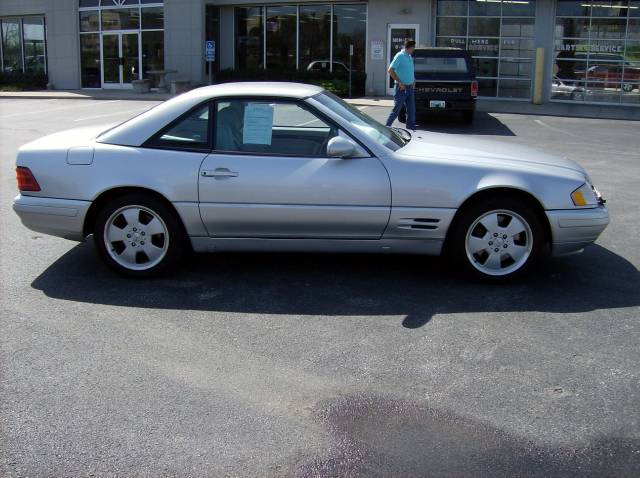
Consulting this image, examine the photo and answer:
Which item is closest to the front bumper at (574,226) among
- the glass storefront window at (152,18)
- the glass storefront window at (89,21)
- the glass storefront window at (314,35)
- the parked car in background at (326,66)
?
the parked car in background at (326,66)

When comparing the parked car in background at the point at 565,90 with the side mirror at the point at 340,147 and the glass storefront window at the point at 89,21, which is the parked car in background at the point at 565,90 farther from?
the side mirror at the point at 340,147

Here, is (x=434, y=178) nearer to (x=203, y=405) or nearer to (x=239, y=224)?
(x=239, y=224)

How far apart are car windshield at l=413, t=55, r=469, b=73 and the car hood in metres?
12.0

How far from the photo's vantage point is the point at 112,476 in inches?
128

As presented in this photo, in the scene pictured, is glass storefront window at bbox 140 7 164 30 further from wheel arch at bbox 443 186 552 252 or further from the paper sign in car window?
wheel arch at bbox 443 186 552 252

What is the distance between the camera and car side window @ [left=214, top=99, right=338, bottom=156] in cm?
573

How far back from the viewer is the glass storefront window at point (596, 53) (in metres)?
23.7

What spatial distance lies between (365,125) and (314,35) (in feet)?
73.8

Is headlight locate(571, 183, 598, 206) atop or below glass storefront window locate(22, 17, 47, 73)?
below

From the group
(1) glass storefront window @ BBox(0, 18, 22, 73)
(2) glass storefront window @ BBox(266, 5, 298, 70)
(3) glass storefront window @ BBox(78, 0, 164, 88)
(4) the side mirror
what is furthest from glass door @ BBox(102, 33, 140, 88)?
(4) the side mirror

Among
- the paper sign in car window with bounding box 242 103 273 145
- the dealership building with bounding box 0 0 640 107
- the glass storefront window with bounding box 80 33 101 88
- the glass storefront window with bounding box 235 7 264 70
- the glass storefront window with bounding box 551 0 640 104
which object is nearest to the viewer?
the paper sign in car window with bounding box 242 103 273 145

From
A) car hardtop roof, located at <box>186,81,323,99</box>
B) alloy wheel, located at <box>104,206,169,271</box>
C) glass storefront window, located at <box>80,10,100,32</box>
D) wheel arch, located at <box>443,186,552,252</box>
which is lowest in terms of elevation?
alloy wheel, located at <box>104,206,169,271</box>

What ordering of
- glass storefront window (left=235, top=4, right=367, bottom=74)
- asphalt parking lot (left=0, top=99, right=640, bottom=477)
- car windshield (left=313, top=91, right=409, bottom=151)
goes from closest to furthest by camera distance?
asphalt parking lot (left=0, top=99, right=640, bottom=477), car windshield (left=313, top=91, right=409, bottom=151), glass storefront window (left=235, top=4, right=367, bottom=74)

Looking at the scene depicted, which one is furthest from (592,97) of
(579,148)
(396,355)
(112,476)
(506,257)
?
(112,476)
